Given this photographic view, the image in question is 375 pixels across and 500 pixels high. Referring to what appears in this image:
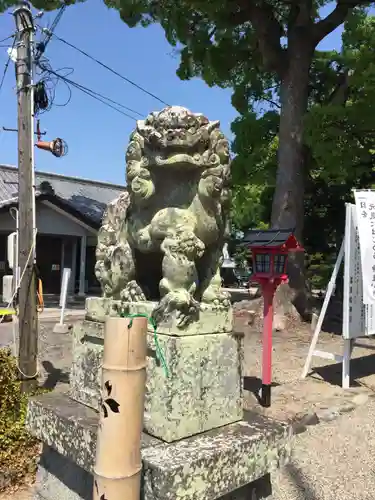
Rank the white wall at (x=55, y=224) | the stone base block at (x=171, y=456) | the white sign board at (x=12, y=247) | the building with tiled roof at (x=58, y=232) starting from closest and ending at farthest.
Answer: the stone base block at (x=171, y=456) → the white sign board at (x=12, y=247) → the building with tiled roof at (x=58, y=232) → the white wall at (x=55, y=224)

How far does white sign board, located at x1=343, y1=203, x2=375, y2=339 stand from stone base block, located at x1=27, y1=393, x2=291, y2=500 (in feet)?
13.4

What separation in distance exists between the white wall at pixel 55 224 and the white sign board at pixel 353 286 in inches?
421

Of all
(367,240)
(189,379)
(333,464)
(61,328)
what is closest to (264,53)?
(367,240)

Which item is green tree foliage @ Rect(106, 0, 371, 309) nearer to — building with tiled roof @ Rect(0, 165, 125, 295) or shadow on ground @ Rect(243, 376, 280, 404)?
shadow on ground @ Rect(243, 376, 280, 404)

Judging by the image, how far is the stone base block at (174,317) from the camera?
69.6 inches

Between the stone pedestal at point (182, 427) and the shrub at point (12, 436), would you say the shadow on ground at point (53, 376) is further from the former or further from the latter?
the stone pedestal at point (182, 427)

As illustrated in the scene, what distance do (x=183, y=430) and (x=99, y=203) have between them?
57.7 feet

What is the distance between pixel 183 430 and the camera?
67.7 inches

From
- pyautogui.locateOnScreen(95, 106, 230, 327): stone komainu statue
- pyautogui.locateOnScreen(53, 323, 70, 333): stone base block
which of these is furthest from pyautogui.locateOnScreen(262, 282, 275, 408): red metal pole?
pyautogui.locateOnScreen(53, 323, 70, 333): stone base block

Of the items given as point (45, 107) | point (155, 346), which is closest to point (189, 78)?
point (45, 107)

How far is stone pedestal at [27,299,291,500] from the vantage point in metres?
1.60

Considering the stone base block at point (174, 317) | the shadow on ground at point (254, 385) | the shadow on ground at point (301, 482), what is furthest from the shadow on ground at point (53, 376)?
the stone base block at point (174, 317)

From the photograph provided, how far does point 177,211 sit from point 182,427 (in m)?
0.89

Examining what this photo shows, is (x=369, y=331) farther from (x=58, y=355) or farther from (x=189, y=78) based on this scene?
(x=189, y=78)
